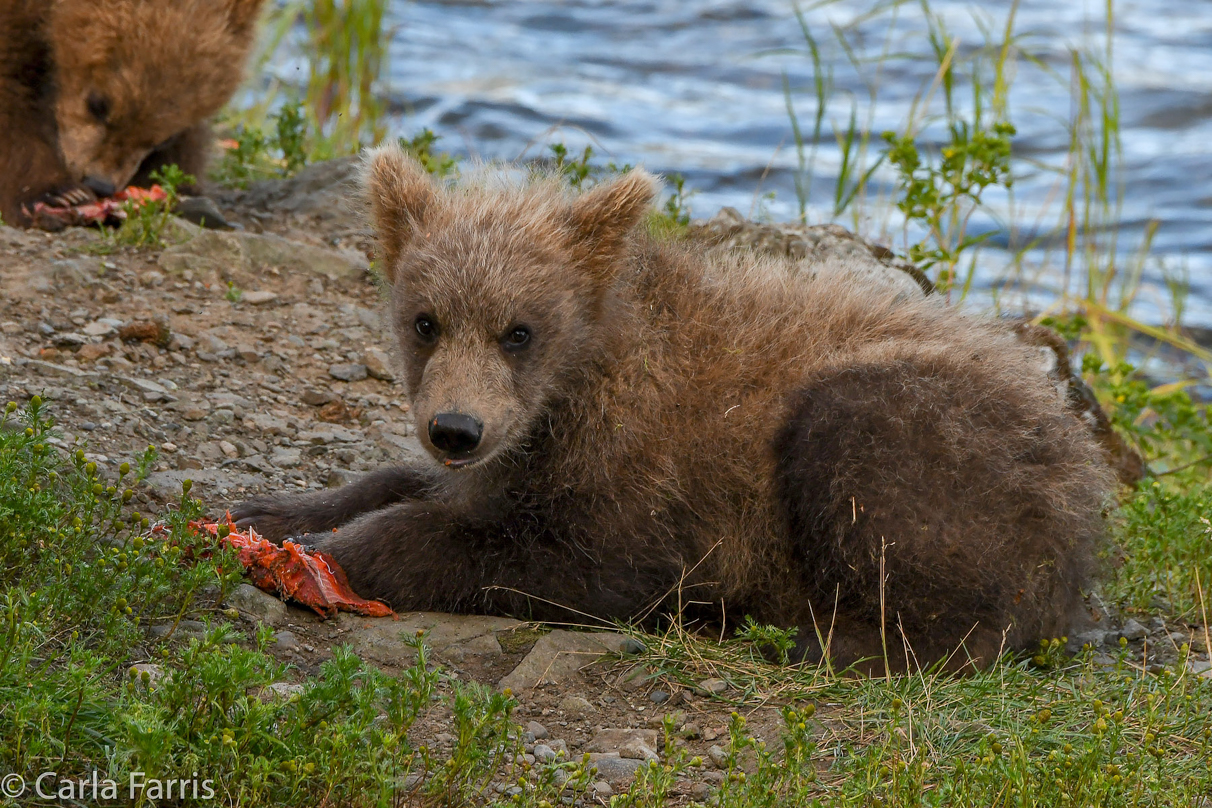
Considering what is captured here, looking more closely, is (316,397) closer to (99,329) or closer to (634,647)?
(99,329)

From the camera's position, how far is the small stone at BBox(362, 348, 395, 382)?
6.99m

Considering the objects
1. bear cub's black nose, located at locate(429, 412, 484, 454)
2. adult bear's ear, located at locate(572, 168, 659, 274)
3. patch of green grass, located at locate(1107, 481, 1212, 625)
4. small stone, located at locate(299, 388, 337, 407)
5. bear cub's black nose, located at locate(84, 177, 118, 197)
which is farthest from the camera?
bear cub's black nose, located at locate(84, 177, 118, 197)

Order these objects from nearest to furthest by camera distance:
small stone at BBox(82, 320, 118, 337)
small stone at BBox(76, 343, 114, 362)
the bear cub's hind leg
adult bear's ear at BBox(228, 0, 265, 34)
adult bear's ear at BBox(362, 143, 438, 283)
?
the bear cub's hind leg < adult bear's ear at BBox(362, 143, 438, 283) < small stone at BBox(76, 343, 114, 362) < small stone at BBox(82, 320, 118, 337) < adult bear's ear at BBox(228, 0, 265, 34)

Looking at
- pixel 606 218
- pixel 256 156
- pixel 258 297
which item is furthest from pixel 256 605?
pixel 256 156

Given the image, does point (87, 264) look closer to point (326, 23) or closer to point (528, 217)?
point (528, 217)

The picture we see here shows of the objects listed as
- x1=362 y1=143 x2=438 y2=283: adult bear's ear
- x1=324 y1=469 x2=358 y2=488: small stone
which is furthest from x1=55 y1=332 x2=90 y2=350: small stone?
x1=362 y1=143 x2=438 y2=283: adult bear's ear

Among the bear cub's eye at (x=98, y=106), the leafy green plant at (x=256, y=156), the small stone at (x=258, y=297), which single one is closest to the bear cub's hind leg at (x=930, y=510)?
the small stone at (x=258, y=297)

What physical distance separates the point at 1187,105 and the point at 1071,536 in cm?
1216

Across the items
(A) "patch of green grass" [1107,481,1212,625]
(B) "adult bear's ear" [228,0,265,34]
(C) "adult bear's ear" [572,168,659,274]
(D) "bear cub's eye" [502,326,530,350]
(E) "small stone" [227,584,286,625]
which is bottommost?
(A) "patch of green grass" [1107,481,1212,625]

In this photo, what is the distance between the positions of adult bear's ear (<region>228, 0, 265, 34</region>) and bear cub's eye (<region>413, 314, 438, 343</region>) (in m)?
4.70

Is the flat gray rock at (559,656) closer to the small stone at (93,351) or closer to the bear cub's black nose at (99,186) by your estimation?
the small stone at (93,351)

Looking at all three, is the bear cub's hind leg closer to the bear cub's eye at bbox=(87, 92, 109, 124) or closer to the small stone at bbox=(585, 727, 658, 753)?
the small stone at bbox=(585, 727, 658, 753)

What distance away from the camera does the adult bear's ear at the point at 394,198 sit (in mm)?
5113

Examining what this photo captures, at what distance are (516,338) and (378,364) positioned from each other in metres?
2.45
